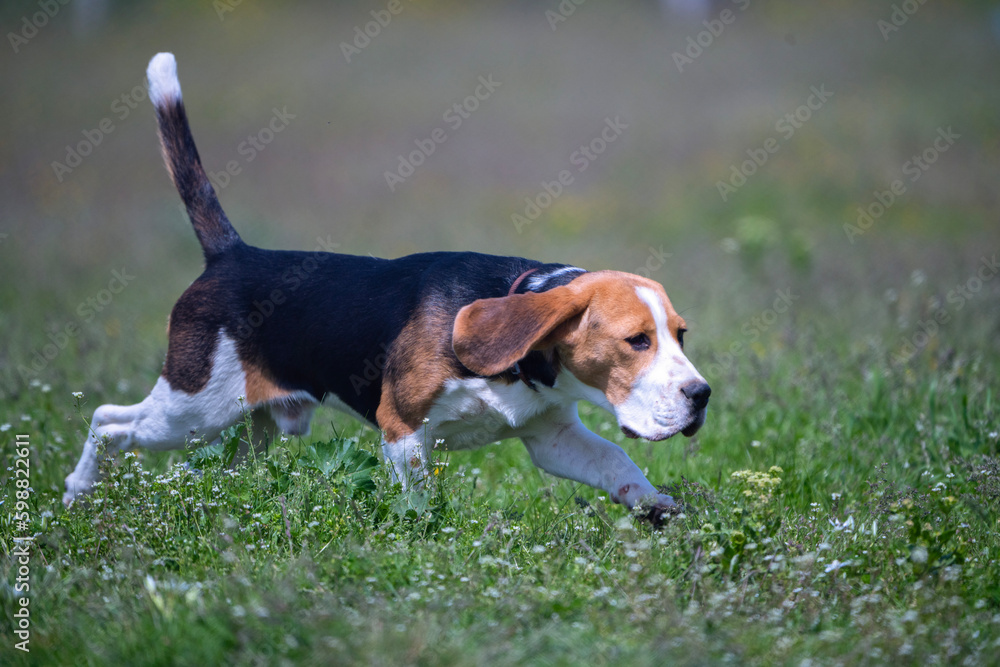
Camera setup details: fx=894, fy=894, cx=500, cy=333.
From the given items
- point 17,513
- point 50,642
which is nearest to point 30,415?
point 17,513

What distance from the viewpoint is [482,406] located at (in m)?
4.04

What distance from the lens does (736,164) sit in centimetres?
1585

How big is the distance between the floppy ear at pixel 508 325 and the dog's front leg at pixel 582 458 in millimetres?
660

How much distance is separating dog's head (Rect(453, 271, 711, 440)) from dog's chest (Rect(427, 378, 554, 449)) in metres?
0.24

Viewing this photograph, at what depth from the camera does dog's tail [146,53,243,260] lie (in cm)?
477

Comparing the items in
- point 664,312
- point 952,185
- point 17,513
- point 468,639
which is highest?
point 664,312

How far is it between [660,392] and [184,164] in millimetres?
2877

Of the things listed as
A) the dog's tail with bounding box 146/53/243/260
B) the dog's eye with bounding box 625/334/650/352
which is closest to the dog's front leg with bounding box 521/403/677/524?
the dog's eye with bounding box 625/334/650/352

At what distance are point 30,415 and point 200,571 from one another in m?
2.92

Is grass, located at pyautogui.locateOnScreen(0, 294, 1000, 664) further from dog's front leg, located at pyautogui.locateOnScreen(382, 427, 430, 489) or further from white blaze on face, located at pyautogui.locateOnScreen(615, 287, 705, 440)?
white blaze on face, located at pyautogui.locateOnScreen(615, 287, 705, 440)

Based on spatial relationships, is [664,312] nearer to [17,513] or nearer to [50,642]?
Answer: [50,642]

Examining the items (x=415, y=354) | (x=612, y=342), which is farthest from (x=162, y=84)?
(x=612, y=342)

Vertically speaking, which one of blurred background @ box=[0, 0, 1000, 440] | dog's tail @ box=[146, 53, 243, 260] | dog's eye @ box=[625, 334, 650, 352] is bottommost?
blurred background @ box=[0, 0, 1000, 440]

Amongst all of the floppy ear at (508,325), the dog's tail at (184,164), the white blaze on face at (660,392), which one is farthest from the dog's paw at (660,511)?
the dog's tail at (184,164)
